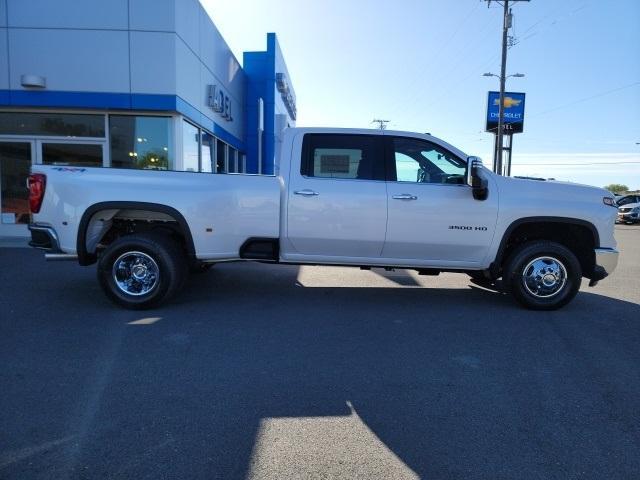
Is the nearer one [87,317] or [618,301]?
[87,317]

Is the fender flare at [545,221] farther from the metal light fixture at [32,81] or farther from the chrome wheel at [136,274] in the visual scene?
the metal light fixture at [32,81]

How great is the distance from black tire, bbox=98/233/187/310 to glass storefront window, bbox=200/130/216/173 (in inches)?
370

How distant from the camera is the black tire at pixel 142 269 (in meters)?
5.94

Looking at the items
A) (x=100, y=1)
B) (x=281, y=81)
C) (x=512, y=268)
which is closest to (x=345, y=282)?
(x=512, y=268)

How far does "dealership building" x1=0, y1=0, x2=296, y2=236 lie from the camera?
1191 centimetres

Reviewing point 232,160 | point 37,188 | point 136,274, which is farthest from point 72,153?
point 136,274

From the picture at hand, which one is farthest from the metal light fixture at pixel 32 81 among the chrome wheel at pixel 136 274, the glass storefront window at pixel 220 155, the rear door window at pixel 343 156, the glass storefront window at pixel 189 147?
the rear door window at pixel 343 156

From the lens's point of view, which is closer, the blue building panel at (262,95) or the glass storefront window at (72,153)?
the glass storefront window at (72,153)

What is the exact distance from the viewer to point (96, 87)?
1207 centimetres

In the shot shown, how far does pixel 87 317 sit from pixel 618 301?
6.65 m

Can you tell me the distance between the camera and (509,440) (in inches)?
128

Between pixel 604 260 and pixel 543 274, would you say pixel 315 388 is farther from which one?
pixel 604 260

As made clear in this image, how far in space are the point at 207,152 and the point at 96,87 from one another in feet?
14.2

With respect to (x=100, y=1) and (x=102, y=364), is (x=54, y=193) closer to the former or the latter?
(x=102, y=364)
